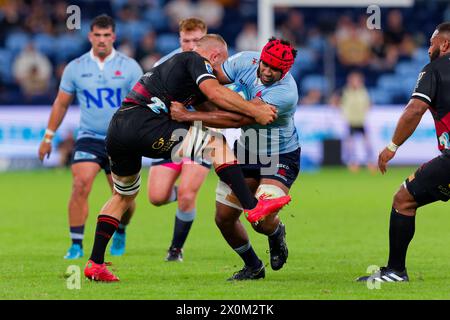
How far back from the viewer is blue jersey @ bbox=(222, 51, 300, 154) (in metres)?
9.10

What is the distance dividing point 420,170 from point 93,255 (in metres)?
2.95

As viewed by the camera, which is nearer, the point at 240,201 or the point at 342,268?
the point at 240,201

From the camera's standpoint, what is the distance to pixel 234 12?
1168 inches

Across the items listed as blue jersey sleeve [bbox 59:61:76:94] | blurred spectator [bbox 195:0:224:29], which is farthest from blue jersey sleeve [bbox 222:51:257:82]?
blurred spectator [bbox 195:0:224:29]

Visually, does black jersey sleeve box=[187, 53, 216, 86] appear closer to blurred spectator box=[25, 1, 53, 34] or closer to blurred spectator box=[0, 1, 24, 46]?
blurred spectator box=[25, 1, 53, 34]

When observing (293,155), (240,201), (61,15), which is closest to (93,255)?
(240,201)

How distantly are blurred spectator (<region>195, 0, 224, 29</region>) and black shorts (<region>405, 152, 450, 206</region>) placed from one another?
20.0 m

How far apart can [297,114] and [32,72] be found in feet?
22.4

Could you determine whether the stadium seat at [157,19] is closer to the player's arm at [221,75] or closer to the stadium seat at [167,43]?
the stadium seat at [167,43]

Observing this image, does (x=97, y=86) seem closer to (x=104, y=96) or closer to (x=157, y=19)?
(x=104, y=96)

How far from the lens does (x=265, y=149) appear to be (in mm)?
9602

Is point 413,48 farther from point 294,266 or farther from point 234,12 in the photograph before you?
point 294,266
